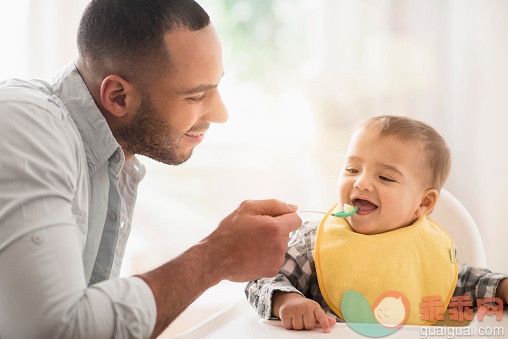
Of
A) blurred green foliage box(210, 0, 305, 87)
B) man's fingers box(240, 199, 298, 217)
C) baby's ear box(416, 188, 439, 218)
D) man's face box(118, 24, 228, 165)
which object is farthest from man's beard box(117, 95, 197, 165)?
blurred green foliage box(210, 0, 305, 87)

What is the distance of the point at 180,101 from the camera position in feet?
3.94

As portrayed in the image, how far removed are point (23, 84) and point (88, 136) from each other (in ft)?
0.54

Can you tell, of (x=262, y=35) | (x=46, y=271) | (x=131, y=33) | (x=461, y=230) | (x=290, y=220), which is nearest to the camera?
(x=46, y=271)

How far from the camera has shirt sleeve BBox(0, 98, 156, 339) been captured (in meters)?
0.77

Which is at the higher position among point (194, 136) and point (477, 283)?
point (194, 136)

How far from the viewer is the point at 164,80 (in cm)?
118

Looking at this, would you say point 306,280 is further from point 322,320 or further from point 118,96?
point 118,96

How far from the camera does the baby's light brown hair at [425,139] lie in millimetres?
1290

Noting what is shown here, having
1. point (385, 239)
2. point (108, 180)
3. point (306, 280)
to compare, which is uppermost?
point (108, 180)

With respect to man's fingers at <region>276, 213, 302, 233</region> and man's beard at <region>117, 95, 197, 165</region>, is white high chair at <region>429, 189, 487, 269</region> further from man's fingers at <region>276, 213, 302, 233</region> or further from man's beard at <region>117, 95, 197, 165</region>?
man's beard at <region>117, 95, 197, 165</region>

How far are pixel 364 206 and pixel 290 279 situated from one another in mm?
248

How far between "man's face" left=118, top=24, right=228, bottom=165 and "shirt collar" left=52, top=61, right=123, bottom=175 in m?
0.11

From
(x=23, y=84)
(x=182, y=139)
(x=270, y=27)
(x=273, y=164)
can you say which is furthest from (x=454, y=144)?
(x=23, y=84)

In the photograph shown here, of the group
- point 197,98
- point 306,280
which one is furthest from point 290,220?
point 197,98
